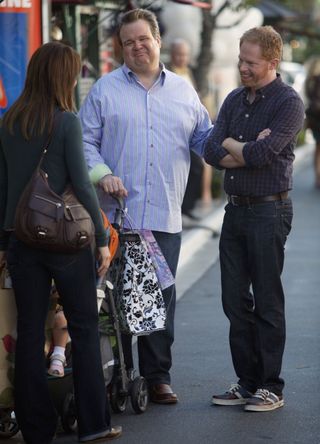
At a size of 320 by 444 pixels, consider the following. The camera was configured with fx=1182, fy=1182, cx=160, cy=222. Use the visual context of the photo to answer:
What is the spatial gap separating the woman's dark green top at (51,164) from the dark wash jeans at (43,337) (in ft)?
0.62

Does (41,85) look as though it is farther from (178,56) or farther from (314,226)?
(314,226)

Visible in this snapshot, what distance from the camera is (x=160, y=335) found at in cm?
642

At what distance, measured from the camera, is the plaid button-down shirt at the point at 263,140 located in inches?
232

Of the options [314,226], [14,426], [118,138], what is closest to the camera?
[14,426]

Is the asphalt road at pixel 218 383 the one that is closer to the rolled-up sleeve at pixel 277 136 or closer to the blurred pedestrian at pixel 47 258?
the blurred pedestrian at pixel 47 258

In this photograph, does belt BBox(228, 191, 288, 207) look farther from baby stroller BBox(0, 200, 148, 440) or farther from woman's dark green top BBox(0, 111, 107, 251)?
woman's dark green top BBox(0, 111, 107, 251)

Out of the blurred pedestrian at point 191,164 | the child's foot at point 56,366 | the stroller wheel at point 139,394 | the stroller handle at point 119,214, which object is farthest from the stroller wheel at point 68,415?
the blurred pedestrian at point 191,164

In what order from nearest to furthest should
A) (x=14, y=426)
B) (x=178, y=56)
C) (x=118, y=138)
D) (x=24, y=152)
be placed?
(x=24, y=152), (x=14, y=426), (x=118, y=138), (x=178, y=56)

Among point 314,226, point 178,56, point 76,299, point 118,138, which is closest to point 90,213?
point 76,299

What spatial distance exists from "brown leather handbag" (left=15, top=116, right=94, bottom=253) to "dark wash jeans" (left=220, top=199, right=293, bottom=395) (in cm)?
114

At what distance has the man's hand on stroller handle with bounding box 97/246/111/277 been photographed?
5.45 meters

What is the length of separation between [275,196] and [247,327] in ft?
2.46

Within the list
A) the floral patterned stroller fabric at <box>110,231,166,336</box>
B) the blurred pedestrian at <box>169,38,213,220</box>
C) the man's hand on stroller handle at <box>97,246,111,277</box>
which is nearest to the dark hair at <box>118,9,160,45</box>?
the floral patterned stroller fabric at <box>110,231,166,336</box>

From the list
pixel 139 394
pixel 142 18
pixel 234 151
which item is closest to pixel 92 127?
pixel 142 18
